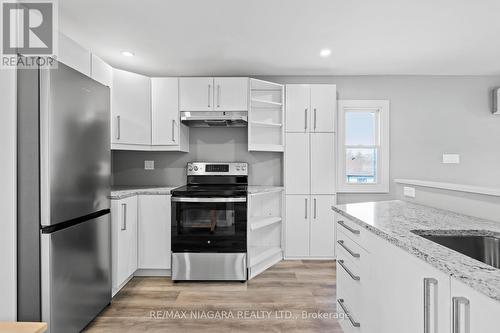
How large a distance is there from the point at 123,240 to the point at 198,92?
183cm

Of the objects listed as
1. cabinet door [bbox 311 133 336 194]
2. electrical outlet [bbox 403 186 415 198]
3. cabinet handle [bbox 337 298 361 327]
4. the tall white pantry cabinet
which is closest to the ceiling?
the tall white pantry cabinet

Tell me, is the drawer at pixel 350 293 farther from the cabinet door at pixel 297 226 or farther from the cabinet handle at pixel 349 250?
the cabinet door at pixel 297 226

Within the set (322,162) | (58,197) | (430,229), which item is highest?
(322,162)

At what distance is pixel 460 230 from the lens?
4.37 feet

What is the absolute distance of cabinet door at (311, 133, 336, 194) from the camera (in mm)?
3549

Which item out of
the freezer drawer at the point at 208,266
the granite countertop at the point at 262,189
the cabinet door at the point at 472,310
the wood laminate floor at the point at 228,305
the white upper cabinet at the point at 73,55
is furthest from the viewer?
the granite countertop at the point at 262,189

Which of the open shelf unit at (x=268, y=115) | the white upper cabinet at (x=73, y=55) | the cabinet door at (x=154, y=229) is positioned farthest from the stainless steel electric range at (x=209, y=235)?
the white upper cabinet at (x=73, y=55)

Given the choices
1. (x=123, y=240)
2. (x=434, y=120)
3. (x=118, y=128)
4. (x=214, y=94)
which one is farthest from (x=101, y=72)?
(x=434, y=120)

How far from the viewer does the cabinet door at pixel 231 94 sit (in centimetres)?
336

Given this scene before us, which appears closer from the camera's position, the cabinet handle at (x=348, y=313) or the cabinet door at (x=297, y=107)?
the cabinet handle at (x=348, y=313)

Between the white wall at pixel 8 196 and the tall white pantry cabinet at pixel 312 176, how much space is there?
2.68 m

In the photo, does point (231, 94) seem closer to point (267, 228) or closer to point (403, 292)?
point (267, 228)

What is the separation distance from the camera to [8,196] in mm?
1528

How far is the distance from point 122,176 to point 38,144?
2.21m
